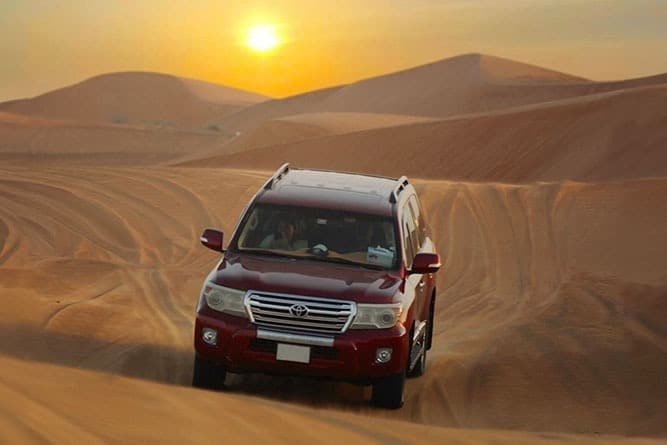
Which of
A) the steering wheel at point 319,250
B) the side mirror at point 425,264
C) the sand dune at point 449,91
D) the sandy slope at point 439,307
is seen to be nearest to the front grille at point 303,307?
the sandy slope at point 439,307

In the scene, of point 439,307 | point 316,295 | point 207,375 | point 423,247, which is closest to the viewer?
point 316,295

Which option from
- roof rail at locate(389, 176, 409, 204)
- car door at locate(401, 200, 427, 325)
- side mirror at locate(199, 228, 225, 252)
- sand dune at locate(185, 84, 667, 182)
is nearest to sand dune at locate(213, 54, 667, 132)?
sand dune at locate(185, 84, 667, 182)

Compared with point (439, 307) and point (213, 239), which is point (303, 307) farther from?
point (439, 307)

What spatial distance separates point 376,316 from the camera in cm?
1062

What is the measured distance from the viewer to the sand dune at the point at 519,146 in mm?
52594

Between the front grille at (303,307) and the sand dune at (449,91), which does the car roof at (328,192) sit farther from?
the sand dune at (449,91)

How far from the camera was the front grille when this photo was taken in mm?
10523

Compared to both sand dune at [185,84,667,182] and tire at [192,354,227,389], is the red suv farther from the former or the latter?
sand dune at [185,84,667,182]

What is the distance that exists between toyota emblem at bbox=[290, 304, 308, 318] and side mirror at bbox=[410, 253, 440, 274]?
1.29 metres

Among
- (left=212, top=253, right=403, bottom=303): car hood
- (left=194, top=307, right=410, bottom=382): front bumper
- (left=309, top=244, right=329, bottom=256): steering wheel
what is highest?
(left=309, top=244, right=329, bottom=256): steering wheel

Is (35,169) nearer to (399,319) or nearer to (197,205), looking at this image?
(197,205)

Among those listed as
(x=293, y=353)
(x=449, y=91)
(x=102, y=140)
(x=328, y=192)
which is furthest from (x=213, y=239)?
(x=449, y=91)

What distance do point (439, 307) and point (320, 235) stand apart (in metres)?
7.51

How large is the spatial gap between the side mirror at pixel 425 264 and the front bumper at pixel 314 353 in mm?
918
